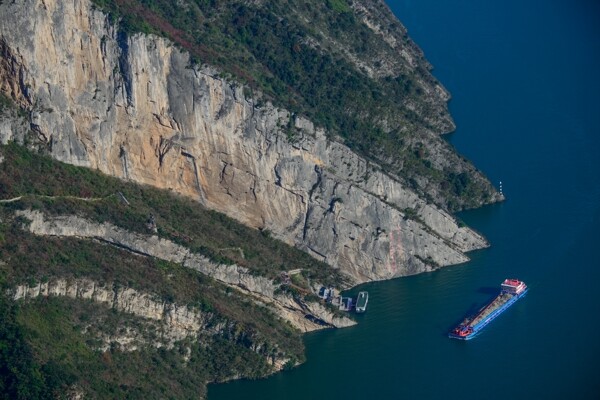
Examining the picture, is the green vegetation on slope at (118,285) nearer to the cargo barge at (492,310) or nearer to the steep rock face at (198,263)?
the steep rock face at (198,263)

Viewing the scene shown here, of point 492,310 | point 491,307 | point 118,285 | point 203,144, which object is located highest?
point 203,144

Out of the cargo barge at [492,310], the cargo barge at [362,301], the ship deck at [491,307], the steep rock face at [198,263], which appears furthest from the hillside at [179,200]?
the ship deck at [491,307]

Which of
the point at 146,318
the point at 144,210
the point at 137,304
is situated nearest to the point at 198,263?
the point at 144,210

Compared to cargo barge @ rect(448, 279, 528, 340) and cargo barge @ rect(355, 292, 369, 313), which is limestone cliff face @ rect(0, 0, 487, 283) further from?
cargo barge @ rect(448, 279, 528, 340)

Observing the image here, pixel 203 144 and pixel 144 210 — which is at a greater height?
pixel 203 144

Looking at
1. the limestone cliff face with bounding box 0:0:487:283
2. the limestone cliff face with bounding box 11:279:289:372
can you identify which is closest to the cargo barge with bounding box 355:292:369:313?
the limestone cliff face with bounding box 0:0:487:283

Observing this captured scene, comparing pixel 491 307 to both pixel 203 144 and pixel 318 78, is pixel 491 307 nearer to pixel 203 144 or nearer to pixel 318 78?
pixel 203 144
